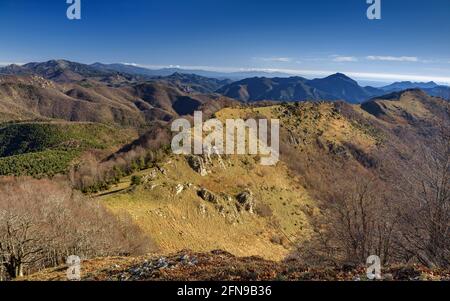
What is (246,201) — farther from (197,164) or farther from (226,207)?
(197,164)

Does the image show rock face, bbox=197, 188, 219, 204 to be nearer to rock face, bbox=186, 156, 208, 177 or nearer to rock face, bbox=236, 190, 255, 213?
rock face, bbox=236, 190, 255, 213

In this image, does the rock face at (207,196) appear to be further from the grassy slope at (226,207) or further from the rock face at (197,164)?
the rock face at (197,164)

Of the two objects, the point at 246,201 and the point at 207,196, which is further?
the point at 246,201

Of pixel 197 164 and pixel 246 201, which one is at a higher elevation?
pixel 197 164

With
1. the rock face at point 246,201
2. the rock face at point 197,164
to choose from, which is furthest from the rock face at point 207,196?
the rock face at point 197,164

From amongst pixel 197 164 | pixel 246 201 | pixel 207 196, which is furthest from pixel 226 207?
pixel 197 164
